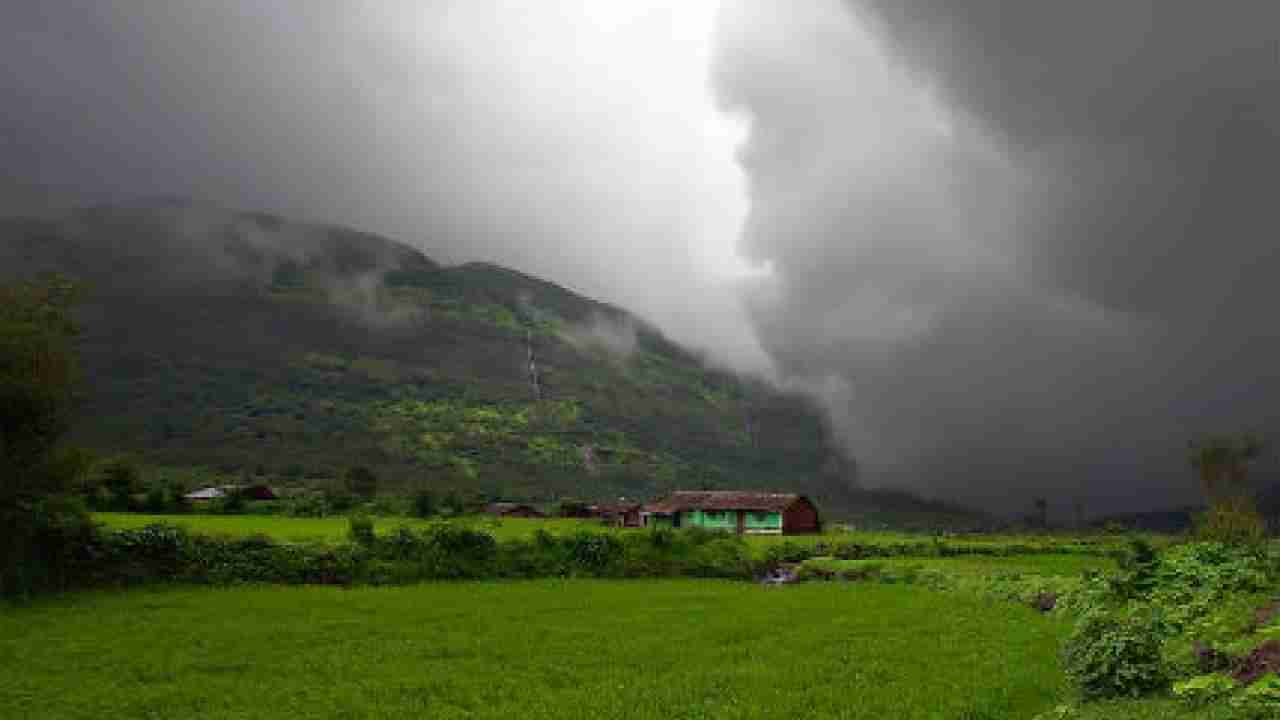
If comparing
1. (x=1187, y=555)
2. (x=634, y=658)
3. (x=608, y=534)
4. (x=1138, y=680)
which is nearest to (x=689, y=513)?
(x=608, y=534)

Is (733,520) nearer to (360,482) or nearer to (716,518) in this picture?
(716,518)

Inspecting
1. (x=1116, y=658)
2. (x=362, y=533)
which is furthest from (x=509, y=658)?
(x=362, y=533)

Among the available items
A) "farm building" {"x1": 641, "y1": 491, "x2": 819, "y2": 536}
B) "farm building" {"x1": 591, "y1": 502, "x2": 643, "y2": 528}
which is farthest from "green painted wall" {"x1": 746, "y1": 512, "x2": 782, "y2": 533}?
"farm building" {"x1": 591, "y1": 502, "x2": 643, "y2": 528}

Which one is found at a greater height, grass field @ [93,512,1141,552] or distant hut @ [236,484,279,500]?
distant hut @ [236,484,279,500]

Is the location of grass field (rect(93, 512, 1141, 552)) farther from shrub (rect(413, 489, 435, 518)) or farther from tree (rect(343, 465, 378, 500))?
tree (rect(343, 465, 378, 500))

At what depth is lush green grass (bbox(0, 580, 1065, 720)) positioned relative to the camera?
689 inches

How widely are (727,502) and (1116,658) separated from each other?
10460 centimetres

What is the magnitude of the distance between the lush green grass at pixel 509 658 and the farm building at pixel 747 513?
79.6 metres

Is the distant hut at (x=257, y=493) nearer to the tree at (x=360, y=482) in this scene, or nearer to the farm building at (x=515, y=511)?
the tree at (x=360, y=482)

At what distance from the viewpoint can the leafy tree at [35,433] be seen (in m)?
35.0

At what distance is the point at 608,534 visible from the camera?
2178 inches

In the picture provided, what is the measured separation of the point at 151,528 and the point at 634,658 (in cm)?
2743

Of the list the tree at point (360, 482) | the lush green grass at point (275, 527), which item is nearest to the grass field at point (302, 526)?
the lush green grass at point (275, 527)

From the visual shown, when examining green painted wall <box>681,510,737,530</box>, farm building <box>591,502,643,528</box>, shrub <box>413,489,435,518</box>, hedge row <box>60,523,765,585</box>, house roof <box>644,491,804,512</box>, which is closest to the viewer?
hedge row <box>60,523,765,585</box>
